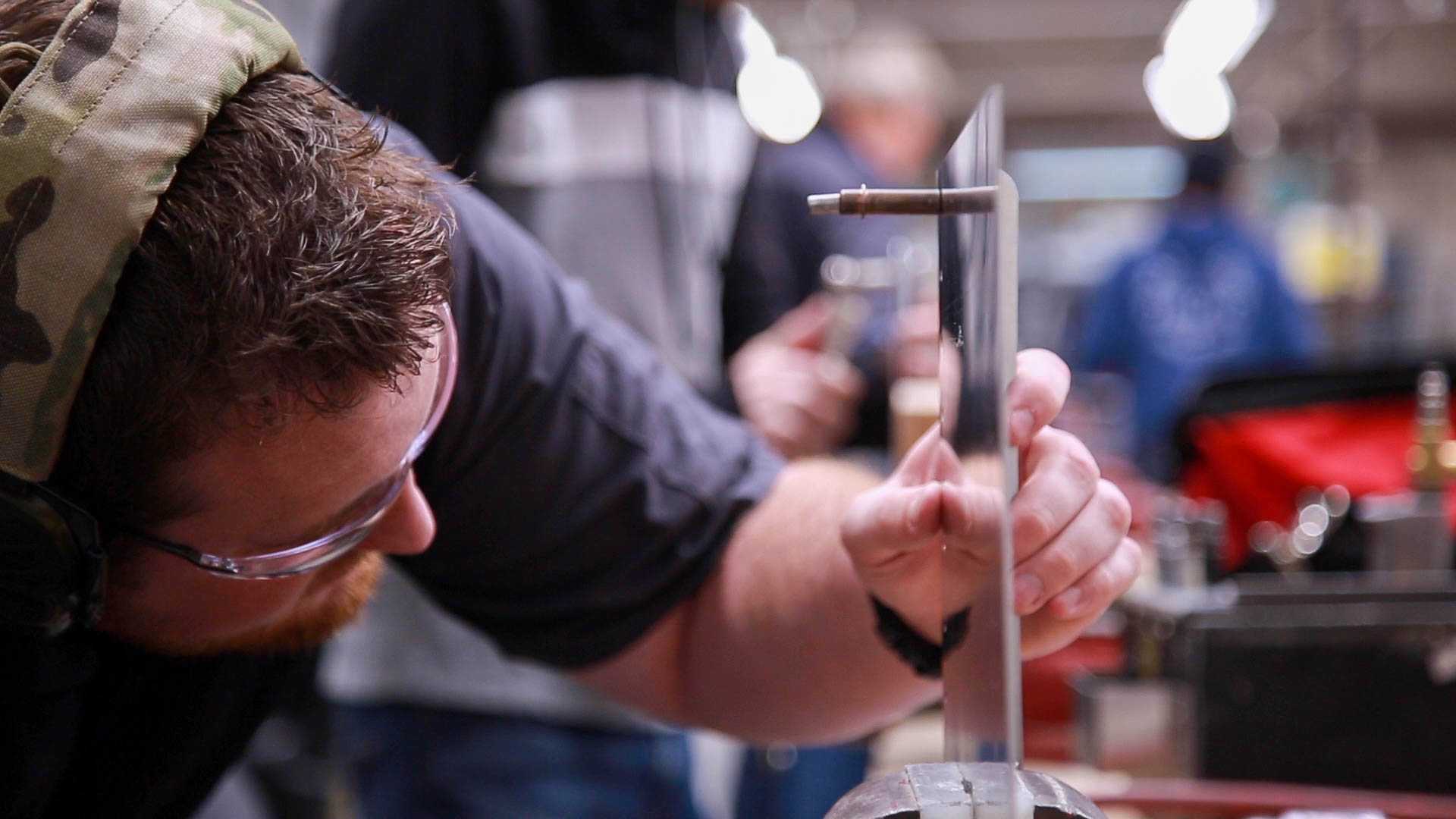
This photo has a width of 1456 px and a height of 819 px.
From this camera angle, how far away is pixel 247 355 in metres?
0.58

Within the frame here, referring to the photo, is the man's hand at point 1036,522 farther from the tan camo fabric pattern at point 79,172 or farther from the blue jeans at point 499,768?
the blue jeans at point 499,768

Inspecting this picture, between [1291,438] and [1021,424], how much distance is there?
1.06m

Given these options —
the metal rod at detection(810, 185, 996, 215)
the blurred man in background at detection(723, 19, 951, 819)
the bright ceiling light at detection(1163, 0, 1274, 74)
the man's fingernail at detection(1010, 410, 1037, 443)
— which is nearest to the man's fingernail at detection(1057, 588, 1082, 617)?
the man's fingernail at detection(1010, 410, 1037, 443)

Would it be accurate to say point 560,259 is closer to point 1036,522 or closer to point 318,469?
point 318,469

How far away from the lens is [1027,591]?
0.60m

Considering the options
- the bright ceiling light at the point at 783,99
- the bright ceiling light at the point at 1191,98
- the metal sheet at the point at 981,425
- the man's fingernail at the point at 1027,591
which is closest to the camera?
the metal sheet at the point at 981,425

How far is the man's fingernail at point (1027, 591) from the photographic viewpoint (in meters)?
0.60

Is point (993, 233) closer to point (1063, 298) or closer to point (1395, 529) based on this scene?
point (1395, 529)

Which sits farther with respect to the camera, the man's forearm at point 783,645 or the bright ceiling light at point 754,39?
the bright ceiling light at point 754,39

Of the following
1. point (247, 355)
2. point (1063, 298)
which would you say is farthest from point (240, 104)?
point (1063, 298)

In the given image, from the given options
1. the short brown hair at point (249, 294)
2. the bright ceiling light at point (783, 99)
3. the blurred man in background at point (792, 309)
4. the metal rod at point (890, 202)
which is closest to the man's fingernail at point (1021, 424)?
the metal rod at point (890, 202)

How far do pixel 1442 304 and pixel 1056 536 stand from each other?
8.48m

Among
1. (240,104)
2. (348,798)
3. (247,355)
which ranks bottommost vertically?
(348,798)

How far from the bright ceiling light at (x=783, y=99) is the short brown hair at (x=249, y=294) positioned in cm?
316
